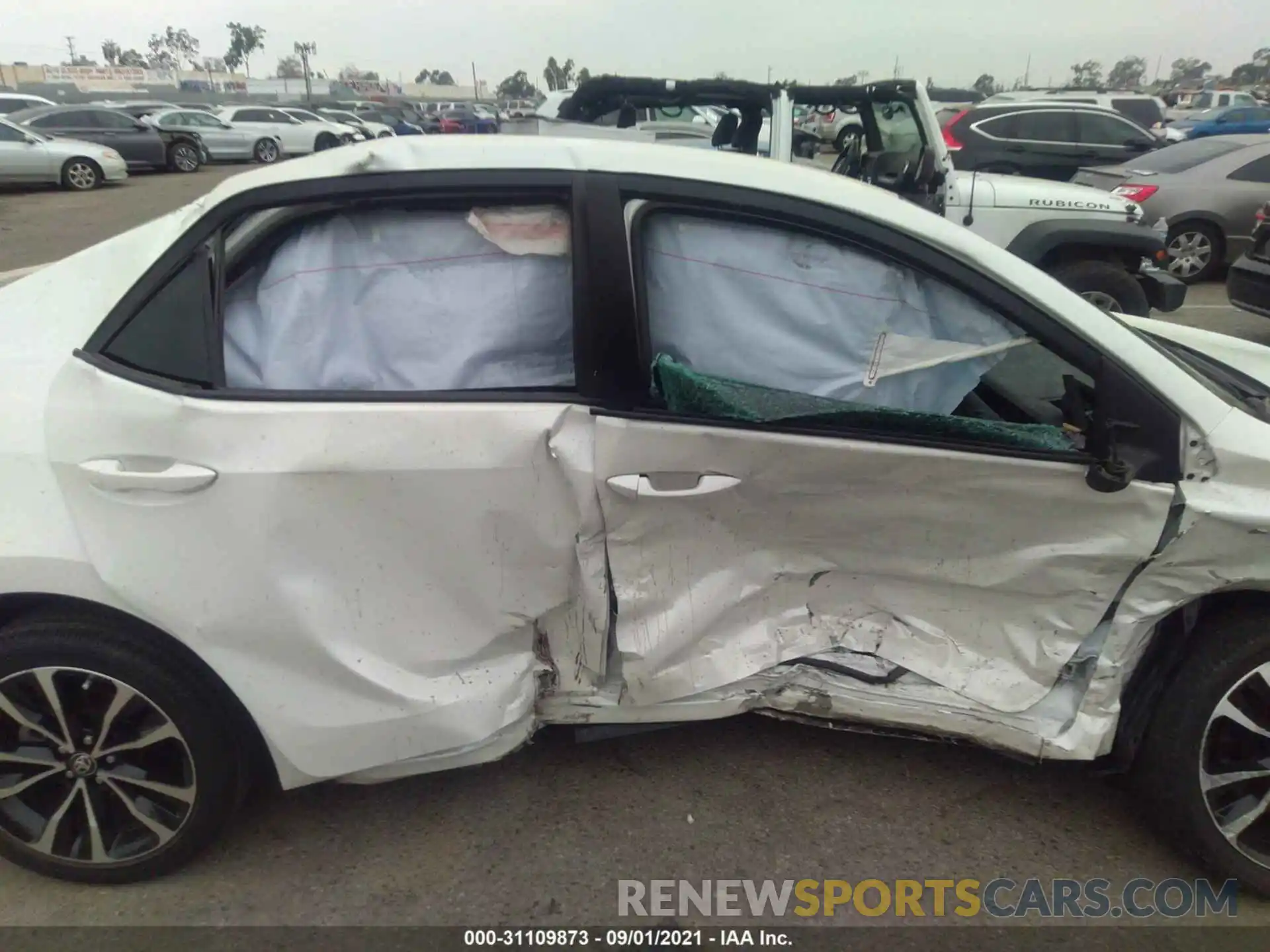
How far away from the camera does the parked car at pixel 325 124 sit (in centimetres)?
2733

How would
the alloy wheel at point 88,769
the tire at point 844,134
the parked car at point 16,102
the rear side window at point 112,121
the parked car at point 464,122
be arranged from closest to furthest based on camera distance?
the alloy wheel at point 88,769 → the tire at point 844,134 → the rear side window at point 112,121 → the parked car at point 16,102 → the parked car at point 464,122

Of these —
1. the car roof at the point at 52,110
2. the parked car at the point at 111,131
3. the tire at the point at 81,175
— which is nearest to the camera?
the tire at the point at 81,175

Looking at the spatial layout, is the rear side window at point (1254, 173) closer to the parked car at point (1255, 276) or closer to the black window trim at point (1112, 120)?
the parked car at point (1255, 276)

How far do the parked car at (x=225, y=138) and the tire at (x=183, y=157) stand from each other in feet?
2.94

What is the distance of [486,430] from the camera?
6.70ft

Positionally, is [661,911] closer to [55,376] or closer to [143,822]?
[143,822]

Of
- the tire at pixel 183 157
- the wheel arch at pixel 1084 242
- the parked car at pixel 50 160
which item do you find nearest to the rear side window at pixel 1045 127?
the wheel arch at pixel 1084 242

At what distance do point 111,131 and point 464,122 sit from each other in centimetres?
1679

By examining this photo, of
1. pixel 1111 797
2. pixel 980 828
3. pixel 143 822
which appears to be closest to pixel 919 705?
pixel 980 828

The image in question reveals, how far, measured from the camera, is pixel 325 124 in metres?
27.6

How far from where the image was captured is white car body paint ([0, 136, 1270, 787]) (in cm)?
198

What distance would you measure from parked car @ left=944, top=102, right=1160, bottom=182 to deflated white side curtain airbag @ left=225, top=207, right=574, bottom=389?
1100 cm

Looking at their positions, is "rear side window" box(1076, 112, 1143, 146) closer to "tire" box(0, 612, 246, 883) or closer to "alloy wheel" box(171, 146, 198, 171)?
"tire" box(0, 612, 246, 883)

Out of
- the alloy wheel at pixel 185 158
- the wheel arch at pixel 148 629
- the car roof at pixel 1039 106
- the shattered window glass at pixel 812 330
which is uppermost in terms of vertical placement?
the car roof at pixel 1039 106
